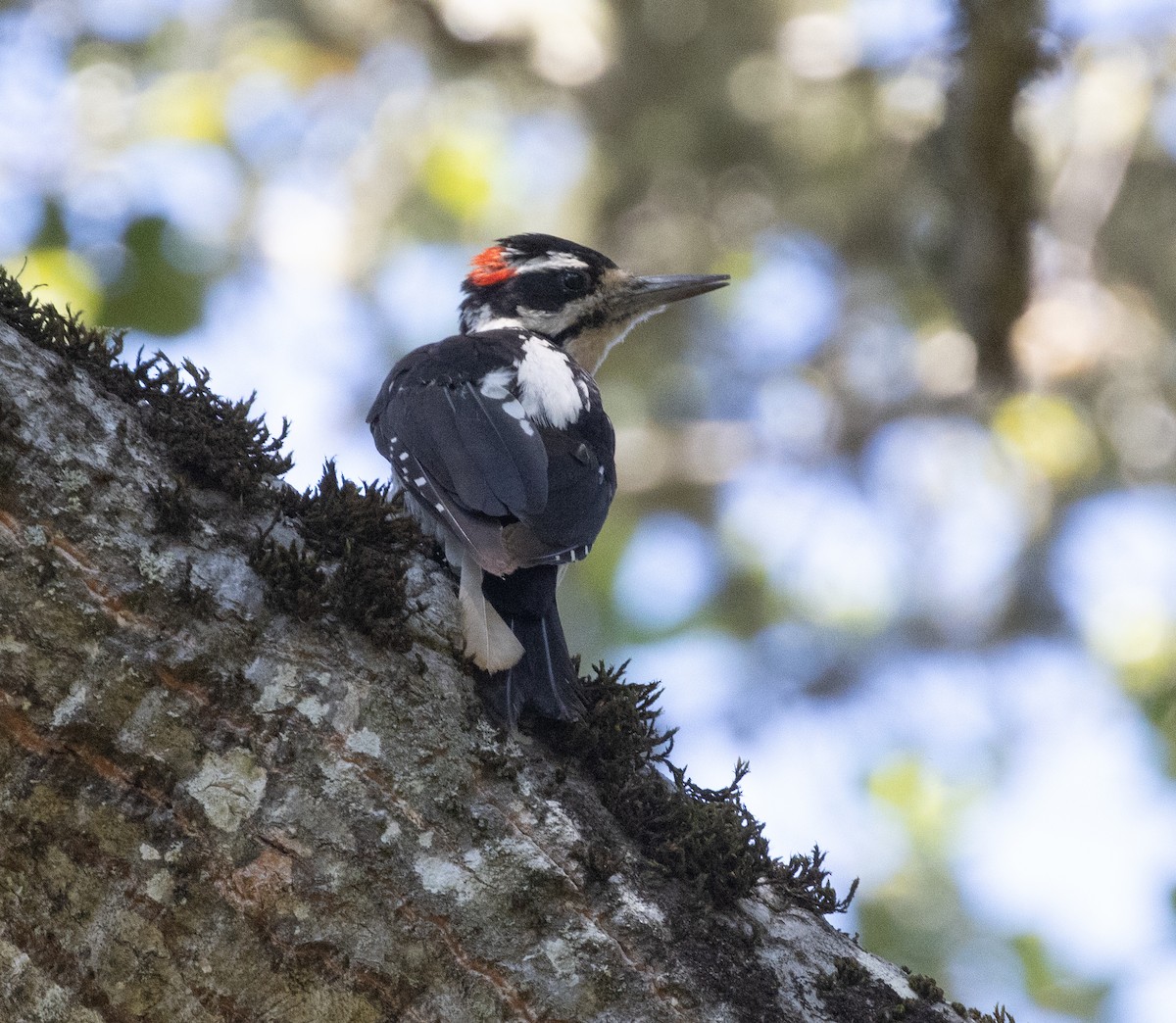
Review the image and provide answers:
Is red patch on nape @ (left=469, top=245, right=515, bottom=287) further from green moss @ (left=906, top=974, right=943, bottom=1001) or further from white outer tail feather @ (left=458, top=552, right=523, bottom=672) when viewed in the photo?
green moss @ (left=906, top=974, right=943, bottom=1001)

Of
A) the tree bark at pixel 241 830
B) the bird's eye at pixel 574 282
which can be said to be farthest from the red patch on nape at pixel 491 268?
the tree bark at pixel 241 830

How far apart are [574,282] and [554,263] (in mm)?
119

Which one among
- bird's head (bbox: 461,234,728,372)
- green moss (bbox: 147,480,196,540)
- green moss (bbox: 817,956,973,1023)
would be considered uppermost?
bird's head (bbox: 461,234,728,372)

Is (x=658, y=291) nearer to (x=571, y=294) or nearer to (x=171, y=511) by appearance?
(x=571, y=294)

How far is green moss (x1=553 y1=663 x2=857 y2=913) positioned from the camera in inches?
92.8

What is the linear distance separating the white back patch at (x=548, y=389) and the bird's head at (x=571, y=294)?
2.43 ft

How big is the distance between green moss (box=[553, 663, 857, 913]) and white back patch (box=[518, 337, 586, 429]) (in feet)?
4.25

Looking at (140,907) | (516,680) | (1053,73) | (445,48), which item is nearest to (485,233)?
(445,48)

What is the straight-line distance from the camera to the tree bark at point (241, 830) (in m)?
2.04

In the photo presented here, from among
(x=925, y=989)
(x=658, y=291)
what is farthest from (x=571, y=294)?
(x=925, y=989)

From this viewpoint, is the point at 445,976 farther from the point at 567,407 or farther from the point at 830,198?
the point at 830,198

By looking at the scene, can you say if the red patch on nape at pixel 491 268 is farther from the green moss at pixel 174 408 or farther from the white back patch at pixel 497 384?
the green moss at pixel 174 408

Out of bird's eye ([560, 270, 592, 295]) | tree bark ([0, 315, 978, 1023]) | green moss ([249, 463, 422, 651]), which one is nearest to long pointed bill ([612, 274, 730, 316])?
bird's eye ([560, 270, 592, 295])

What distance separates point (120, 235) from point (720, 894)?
15.9 ft
